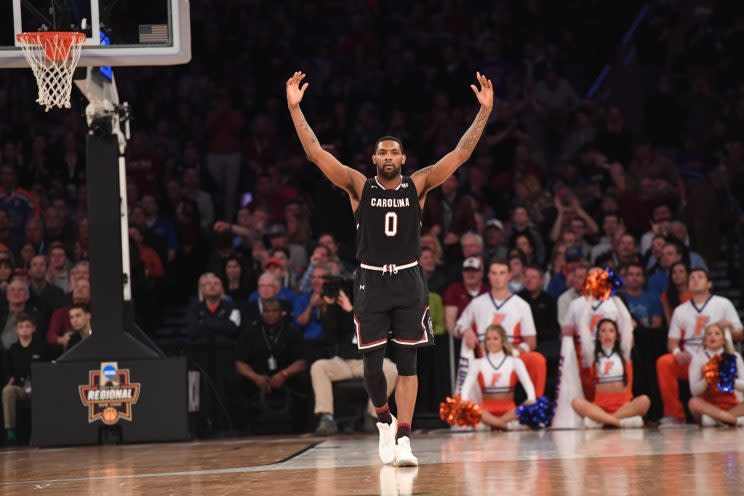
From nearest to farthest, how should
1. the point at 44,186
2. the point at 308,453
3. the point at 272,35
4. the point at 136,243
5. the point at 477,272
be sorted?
the point at 308,453 → the point at 477,272 → the point at 136,243 → the point at 44,186 → the point at 272,35

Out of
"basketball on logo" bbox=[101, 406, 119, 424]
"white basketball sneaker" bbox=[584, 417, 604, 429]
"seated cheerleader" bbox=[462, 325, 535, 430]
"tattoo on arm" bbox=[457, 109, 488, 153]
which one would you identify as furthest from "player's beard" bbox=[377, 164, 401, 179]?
"white basketball sneaker" bbox=[584, 417, 604, 429]

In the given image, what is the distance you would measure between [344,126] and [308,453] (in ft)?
32.2

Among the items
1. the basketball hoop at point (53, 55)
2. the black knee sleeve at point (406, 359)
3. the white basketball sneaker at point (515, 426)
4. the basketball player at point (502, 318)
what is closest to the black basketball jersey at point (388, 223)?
the black knee sleeve at point (406, 359)

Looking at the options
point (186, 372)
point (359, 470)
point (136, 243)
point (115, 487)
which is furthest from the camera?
point (136, 243)

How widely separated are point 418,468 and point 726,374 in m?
5.48

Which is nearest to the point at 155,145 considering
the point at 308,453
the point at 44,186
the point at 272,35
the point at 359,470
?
the point at 44,186

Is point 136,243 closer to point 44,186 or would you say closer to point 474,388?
point 44,186

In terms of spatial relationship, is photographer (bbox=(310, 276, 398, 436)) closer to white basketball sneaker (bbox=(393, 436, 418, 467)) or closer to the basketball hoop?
the basketball hoop

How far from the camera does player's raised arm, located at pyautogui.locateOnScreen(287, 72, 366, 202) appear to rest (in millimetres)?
8695

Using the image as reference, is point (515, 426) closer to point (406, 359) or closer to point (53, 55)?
point (406, 359)

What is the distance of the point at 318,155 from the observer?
868 centimetres

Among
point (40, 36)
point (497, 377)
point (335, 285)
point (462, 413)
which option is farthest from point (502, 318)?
point (40, 36)

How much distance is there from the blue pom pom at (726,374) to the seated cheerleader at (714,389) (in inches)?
0.6

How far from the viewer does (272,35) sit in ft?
70.9
